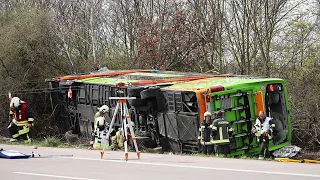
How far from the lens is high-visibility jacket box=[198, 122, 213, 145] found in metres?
12.9

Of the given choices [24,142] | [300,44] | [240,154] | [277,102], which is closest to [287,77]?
[300,44]

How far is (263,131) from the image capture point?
13.2m

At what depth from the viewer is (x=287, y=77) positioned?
20.9m

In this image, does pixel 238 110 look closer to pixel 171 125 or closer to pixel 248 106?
pixel 248 106

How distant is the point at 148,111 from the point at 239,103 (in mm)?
2664

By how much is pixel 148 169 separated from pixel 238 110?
4.62 metres

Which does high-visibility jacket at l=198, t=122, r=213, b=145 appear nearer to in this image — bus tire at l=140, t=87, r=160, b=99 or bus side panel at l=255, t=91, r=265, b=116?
bus side panel at l=255, t=91, r=265, b=116

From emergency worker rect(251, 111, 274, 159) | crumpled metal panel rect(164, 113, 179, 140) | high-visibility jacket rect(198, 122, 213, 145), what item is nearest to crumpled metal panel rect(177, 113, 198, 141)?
crumpled metal panel rect(164, 113, 179, 140)

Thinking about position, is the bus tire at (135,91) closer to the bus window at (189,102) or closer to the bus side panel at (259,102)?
Answer: the bus window at (189,102)

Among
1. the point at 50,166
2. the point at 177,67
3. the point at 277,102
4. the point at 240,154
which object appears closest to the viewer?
the point at 50,166

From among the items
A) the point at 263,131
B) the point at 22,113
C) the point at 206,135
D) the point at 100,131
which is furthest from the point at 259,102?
the point at 22,113

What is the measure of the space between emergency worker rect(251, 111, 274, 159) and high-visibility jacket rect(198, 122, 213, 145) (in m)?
1.19

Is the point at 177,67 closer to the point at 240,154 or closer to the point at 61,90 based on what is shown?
the point at 61,90

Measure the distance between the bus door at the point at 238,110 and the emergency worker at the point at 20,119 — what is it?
726cm
